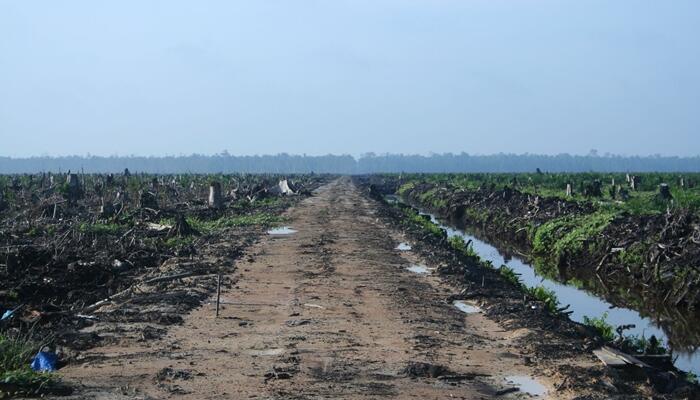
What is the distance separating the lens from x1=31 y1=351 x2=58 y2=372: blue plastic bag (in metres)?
7.94

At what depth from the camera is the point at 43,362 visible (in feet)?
26.3

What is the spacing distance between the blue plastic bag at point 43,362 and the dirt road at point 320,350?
227mm

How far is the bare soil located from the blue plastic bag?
0.21 m

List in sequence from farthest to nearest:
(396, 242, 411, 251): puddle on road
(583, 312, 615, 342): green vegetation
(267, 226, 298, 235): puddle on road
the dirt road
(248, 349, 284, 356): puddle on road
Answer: (267, 226, 298, 235): puddle on road → (396, 242, 411, 251): puddle on road → (583, 312, 615, 342): green vegetation → (248, 349, 284, 356): puddle on road → the dirt road

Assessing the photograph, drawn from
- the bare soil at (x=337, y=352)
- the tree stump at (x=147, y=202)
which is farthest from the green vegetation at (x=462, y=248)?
the tree stump at (x=147, y=202)

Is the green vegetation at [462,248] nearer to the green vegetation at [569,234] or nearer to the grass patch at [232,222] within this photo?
the green vegetation at [569,234]

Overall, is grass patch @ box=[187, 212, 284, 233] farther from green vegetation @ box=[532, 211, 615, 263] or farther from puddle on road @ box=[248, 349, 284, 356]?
puddle on road @ box=[248, 349, 284, 356]

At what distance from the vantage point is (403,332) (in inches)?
405

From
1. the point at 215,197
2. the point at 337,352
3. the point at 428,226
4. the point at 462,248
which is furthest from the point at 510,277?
the point at 215,197

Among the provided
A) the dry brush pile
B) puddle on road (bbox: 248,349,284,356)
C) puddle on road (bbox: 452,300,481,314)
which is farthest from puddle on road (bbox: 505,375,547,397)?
the dry brush pile

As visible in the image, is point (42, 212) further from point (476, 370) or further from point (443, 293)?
point (476, 370)

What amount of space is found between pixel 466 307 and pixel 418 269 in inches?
175

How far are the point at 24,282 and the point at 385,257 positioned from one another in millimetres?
8877

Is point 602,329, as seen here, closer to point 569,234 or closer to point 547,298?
point 547,298
